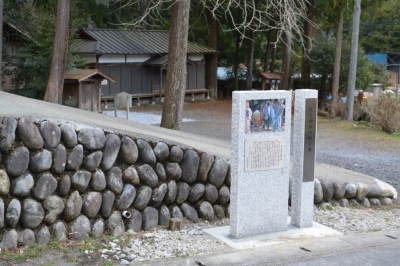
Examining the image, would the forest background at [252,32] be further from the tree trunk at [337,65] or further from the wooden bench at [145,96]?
the wooden bench at [145,96]

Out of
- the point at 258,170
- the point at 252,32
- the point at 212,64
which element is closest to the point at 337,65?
the point at 252,32

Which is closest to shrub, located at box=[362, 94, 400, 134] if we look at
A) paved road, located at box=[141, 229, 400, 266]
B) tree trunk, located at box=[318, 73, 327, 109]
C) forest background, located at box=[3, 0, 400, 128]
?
forest background, located at box=[3, 0, 400, 128]

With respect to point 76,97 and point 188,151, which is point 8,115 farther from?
point 76,97

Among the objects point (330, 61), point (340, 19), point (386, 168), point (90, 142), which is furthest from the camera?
point (330, 61)

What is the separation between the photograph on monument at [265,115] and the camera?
262 inches

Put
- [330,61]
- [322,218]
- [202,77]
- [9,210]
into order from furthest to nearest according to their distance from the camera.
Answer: [202,77] < [330,61] < [322,218] < [9,210]

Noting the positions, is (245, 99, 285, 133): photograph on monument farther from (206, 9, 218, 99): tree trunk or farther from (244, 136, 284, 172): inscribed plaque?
(206, 9, 218, 99): tree trunk

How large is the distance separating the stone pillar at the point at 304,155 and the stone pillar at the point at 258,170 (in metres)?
0.27

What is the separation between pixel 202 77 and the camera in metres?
31.2

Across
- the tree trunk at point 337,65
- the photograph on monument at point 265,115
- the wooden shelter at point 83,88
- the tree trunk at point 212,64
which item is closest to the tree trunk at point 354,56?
the tree trunk at point 337,65

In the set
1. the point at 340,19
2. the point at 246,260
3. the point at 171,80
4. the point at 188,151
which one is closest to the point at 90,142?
the point at 188,151

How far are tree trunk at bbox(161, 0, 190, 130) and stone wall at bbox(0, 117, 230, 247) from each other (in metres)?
6.11

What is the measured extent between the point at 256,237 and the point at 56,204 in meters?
2.48

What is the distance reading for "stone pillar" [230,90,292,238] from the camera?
6.58 meters
